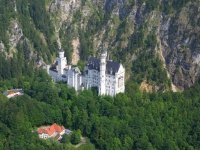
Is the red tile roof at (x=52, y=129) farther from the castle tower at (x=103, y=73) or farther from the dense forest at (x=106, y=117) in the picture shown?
the castle tower at (x=103, y=73)

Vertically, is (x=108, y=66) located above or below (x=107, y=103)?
above

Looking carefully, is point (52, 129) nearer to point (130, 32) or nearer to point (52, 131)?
point (52, 131)

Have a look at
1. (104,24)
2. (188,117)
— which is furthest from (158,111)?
(104,24)

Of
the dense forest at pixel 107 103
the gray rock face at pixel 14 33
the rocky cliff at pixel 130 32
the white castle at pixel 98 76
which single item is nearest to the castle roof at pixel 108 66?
the white castle at pixel 98 76

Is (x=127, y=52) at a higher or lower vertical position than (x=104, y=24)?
lower

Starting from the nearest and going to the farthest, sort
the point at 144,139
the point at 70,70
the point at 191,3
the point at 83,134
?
the point at 144,139, the point at 83,134, the point at 70,70, the point at 191,3

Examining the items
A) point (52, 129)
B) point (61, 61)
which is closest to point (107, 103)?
point (52, 129)

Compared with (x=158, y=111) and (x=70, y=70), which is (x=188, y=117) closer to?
(x=158, y=111)
